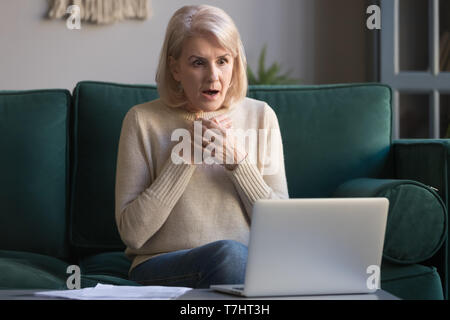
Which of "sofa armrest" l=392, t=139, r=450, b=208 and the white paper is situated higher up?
"sofa armrest" l=392, t=139, r=450, b=208

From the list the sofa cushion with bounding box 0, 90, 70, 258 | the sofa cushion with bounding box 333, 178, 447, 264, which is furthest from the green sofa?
the sofa cushion with bounding box 333, 178, 447, 264

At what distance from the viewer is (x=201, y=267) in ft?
4.38

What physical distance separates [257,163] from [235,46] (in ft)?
0.97

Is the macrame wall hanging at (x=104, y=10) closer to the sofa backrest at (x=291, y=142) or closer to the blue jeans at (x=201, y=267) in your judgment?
the sofa backrest at (x=291, y=142)

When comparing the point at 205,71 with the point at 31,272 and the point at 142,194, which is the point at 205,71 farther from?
the point at 31,272

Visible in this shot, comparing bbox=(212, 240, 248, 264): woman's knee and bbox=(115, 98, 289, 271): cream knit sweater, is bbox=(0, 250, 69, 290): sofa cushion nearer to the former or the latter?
bbox=(115, 98, 289, 271): cream knit sweater

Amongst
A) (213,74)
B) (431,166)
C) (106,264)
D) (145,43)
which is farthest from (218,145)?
(145,43)

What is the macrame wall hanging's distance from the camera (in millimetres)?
3498

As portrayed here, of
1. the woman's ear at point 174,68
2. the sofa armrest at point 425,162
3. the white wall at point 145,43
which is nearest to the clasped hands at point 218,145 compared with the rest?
the woman's ear at point 174,68

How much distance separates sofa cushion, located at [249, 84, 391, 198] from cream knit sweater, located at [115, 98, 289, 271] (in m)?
0.34

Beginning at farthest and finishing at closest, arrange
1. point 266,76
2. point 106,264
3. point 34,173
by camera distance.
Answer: point 266,76, point 34,173, point 106,264

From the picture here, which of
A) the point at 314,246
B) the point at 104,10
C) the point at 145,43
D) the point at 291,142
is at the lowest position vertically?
the point at 314,246

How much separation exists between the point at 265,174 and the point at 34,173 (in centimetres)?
72
